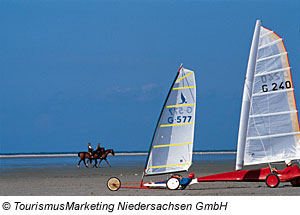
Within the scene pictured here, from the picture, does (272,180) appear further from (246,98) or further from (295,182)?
(246,98)

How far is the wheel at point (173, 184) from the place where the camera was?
1953 cm

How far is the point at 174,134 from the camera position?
19.9 m

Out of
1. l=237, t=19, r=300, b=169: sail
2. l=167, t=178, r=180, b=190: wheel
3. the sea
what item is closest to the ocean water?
the sea

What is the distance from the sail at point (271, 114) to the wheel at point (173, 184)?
7.50ft

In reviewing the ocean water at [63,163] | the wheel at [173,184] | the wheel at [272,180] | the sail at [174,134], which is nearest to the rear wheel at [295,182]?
the wheel at [272,180]

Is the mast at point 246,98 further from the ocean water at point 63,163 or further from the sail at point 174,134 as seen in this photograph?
the ocean water at point 63,163

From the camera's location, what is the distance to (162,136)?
65.3ft

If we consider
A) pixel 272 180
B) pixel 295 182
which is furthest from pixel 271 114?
pixel 295 182

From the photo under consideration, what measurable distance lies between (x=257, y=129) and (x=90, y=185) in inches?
264

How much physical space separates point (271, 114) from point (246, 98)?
35.8 inches

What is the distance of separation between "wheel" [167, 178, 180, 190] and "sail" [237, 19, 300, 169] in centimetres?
228
